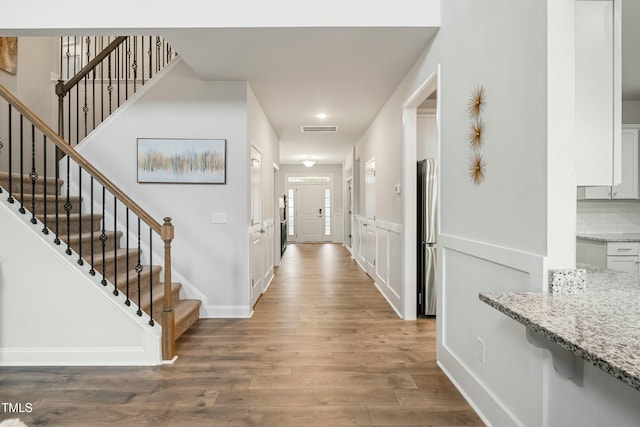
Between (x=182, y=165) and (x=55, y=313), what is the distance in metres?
1.75

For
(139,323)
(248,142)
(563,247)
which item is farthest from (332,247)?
(563,247)


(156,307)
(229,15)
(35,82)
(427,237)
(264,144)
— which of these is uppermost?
(35,82)

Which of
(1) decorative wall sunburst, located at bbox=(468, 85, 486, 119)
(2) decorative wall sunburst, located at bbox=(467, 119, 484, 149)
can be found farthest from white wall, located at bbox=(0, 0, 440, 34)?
(2) decorative wall sunburst, located at bbox=(467, 119, 484, 149)

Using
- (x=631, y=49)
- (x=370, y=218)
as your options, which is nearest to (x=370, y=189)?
(x=370, y=218)

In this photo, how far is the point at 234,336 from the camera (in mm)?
3311

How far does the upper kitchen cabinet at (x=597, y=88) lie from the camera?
5.04ft

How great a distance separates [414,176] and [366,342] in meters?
1.69

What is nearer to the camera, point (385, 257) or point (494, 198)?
point (494, 198)

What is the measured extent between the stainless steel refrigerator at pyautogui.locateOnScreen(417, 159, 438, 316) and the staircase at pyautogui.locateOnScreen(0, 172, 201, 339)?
235cm

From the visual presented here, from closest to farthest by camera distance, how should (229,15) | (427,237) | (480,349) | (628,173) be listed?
(480,349) → (229,15) → (427,237) → (628,173)

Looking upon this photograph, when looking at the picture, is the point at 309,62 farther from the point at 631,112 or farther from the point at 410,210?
the point at 631,112

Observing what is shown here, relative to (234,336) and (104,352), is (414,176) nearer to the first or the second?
(234,336)

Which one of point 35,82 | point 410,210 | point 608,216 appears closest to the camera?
point 410,210

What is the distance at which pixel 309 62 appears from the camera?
3.34m
